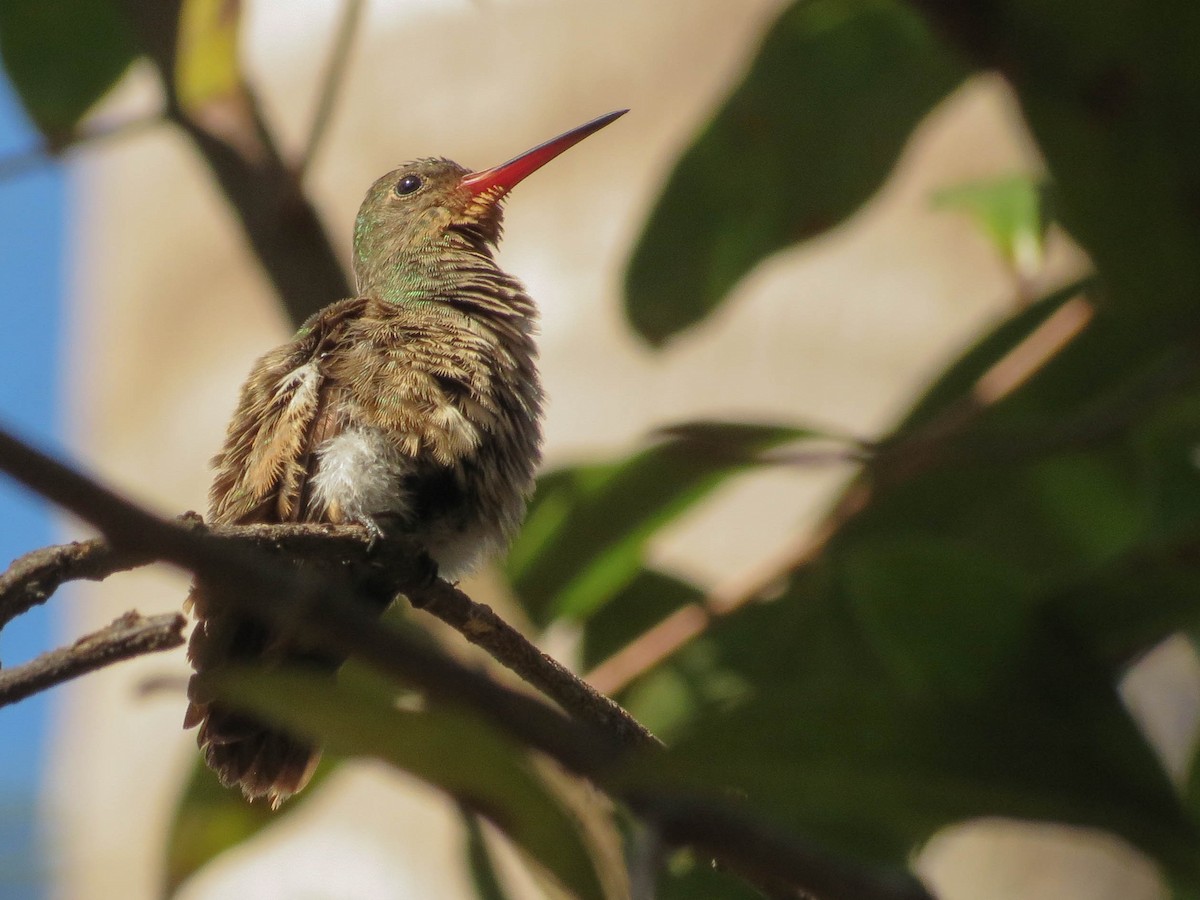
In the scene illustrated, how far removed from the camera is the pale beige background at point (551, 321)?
6.26 m

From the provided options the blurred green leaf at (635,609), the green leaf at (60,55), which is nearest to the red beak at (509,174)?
the green leaf at (60,55)

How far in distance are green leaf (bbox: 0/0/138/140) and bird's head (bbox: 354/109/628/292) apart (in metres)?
1.57

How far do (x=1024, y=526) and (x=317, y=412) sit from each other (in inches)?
57.8

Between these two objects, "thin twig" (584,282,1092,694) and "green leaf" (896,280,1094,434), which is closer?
"thin twig" (584,282,1092,694)

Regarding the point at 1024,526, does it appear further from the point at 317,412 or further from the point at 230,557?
the point at 230,557

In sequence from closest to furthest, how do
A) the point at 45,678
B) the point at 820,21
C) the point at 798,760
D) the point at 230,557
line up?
the point at 230,557 < the point at 798,760 < the point at 45,678 < the point at 820,21

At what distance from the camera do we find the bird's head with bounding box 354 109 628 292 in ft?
16.3

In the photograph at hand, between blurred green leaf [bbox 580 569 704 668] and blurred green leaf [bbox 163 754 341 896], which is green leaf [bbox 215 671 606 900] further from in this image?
blurred green leaf [bbox 580 569 704 668]

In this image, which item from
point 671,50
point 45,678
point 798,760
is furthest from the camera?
point 671,50

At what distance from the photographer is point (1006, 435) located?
212 cm

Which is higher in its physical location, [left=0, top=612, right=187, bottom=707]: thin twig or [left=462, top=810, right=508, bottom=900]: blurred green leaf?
[left=0, top=612, right=187, bottom=707]: thin twig

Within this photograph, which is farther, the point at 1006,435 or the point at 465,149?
the point at 465,149

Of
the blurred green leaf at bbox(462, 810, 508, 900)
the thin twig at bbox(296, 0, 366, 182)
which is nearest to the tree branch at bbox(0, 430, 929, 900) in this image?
the blurred green leaf at bbox(462, 810, 508, 900)

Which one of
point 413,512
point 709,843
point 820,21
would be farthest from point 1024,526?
point 709,843
